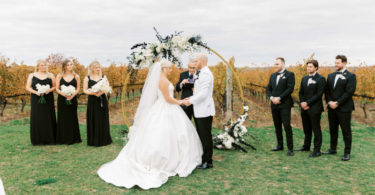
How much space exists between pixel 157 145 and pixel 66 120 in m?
3.75

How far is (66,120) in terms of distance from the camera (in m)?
7.55

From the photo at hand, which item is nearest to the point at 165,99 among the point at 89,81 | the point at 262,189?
the point at 262,189

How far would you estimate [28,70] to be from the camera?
1550cm

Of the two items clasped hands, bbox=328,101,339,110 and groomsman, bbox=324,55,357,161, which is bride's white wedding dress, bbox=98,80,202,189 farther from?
groomsman, bbox=324,55,357,161

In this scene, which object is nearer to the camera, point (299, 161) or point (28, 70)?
point (299, 161)

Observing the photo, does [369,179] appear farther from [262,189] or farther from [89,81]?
[89,81]

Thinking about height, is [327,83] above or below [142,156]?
above

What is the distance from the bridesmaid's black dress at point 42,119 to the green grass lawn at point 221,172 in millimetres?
349

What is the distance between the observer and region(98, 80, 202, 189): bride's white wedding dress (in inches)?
191

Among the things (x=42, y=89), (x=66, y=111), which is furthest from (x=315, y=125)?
(x=42, y=89)

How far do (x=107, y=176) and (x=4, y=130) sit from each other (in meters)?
7.23

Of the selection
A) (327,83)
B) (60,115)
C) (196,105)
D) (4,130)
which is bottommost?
(4,130)

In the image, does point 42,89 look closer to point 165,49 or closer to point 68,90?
point 68,90

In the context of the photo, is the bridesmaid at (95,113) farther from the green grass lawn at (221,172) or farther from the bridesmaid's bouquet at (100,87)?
the green grass lawn at (221,172)
